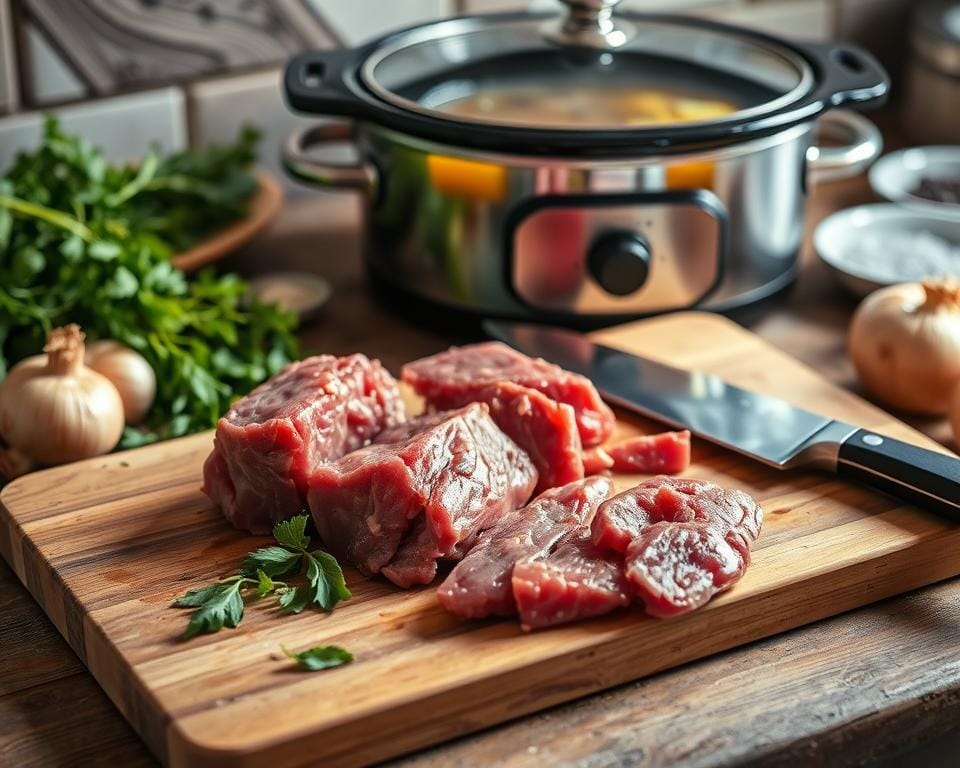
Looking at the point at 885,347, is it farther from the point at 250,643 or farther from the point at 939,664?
the point at 250,643

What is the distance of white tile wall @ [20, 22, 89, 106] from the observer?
2307 millimetres

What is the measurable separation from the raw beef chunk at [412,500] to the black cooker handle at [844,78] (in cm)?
83

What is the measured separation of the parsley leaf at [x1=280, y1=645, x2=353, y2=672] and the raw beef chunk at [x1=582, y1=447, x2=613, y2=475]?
0.46 meters

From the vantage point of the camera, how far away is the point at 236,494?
158cm

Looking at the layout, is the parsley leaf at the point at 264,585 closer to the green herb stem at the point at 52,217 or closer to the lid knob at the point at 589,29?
the green herb stem at the point at 52,217

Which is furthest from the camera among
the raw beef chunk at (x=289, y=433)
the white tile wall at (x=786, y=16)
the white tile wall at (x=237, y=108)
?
the white tile wall at (x=786, y=16)

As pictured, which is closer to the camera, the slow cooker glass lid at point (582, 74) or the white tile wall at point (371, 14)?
the slow cooker glass lid at point (582, 74)

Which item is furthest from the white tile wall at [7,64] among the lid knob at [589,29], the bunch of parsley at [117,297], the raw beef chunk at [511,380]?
the raw beef chunk at [511,380]

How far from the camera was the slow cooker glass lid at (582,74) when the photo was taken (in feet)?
6.70

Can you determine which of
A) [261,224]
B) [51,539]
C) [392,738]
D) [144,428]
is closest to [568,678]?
[392,738]

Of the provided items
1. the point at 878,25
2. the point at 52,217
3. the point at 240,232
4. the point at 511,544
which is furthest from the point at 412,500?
the point at 878,25

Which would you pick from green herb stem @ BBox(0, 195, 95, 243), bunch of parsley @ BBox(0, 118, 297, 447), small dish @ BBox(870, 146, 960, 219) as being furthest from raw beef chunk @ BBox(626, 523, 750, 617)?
small dish @ BBox(870, 146, 960, 219)

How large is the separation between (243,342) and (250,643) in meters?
0.72

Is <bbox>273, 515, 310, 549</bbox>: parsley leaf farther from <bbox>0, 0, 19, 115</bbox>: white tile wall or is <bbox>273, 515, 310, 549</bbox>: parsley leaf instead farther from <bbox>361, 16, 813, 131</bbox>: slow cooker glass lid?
<bbox>0, 0, 19, 115</bbox>: white tile wall
